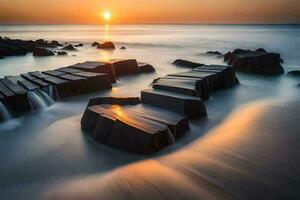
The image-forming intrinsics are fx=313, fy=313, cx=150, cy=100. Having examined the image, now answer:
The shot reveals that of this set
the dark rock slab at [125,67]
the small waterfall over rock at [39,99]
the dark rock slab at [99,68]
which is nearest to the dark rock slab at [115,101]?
the small waterfall over rock at [39,99]

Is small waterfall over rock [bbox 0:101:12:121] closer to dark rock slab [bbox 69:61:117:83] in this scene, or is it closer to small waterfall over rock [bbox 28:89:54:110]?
small waterfall over rock [bbox 28:89:54:110]

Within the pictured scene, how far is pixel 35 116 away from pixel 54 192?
4078 millimetres

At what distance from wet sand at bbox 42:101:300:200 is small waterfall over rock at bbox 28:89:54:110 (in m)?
4.42

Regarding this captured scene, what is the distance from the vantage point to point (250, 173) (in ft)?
14.1

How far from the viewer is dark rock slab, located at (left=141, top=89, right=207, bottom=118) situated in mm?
6773

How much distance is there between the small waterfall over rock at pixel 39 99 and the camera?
27.3 feet

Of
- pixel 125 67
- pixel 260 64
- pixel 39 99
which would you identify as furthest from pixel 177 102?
pixel 260 64

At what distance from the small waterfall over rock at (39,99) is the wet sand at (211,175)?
4.42 m

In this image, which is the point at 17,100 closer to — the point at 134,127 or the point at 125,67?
the point at 134,127

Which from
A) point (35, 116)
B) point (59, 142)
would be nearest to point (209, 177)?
point (59, 142)

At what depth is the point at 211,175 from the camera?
4.23 m

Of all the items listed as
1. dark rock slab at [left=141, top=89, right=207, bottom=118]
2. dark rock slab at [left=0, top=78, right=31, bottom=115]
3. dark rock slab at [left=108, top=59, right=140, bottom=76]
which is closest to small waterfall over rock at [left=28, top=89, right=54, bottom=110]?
dark rock slab at [left=0, top=78, right=31, bottom=115]

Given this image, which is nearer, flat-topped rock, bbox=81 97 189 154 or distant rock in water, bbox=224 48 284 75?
flat-topped rock, bbox=81 97 189 154

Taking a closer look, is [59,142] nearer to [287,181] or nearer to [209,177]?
[209,177]
